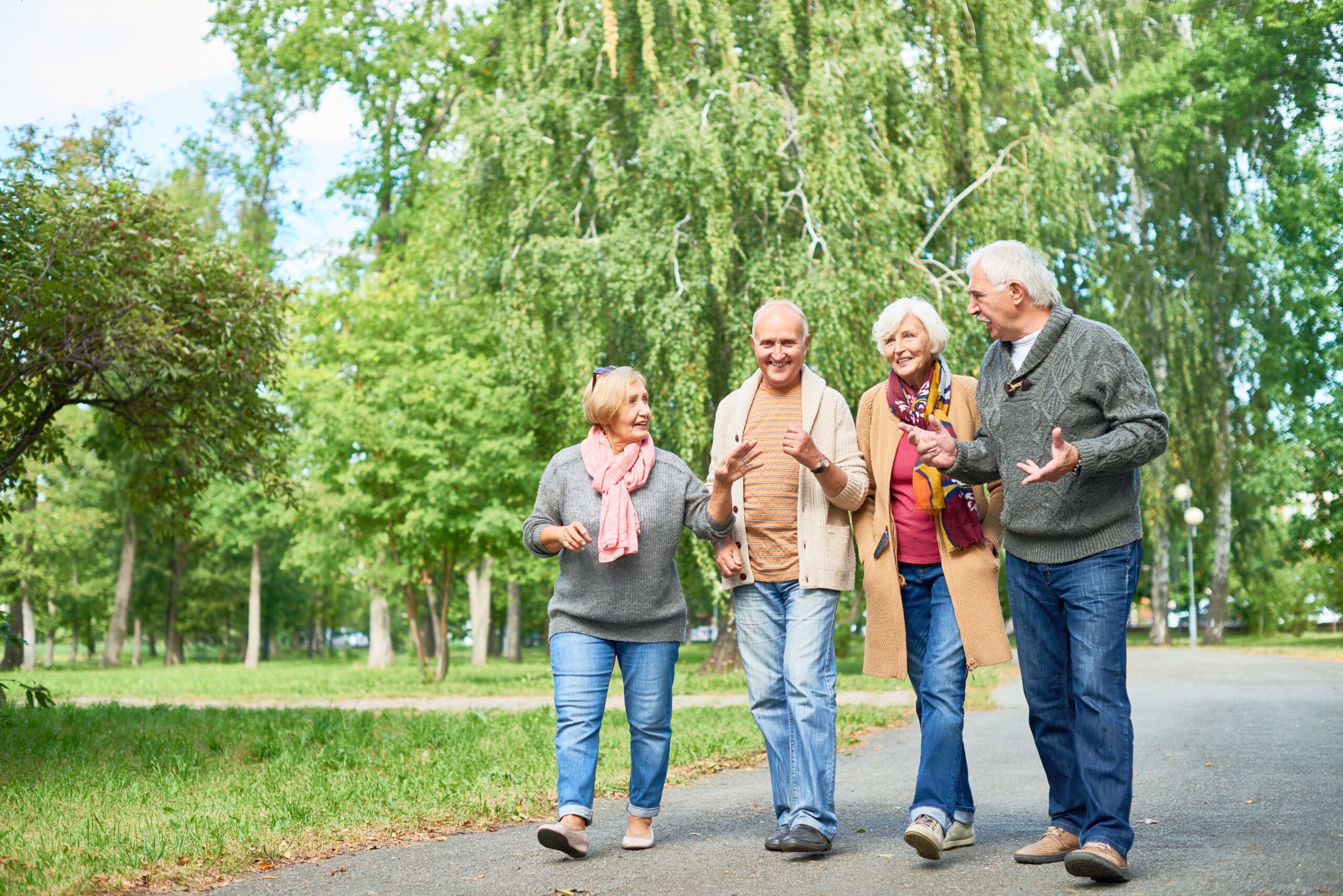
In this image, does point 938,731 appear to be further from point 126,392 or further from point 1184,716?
point 126,392

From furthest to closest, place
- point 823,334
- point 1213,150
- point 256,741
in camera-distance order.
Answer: point 1213,150, point 823,334, point 256,741

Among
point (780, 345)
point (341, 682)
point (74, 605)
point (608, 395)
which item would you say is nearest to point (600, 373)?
point (608, 395)

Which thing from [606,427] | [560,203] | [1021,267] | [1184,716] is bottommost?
[1184,716]

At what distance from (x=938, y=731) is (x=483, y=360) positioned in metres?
15.6

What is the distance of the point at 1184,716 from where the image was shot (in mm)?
10477

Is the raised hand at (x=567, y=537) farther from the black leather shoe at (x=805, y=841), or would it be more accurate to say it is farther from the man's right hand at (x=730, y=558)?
the black leather shoe at (x=805, y=841)

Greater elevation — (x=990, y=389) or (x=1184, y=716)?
(x=990, y=389)

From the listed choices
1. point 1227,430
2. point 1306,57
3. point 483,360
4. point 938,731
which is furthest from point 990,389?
point 1227,430

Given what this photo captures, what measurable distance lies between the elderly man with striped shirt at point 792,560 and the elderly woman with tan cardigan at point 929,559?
0.47 ft

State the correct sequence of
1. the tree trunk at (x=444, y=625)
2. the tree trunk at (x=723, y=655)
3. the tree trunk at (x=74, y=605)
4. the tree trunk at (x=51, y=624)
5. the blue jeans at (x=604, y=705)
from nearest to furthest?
the blue jeans at (x=604, y=705) → the tree trunk at (x=723, y=655) → the tree trunk at (x=444, y=625) → the tree trunk at (x=74, y=605) → the tree trunk at (x=51, y=624)

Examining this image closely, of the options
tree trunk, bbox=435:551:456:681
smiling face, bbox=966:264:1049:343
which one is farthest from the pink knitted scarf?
tree trunk, bbox=435:551:456:681

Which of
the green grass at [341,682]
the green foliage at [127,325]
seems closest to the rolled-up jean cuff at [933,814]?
the green foliage at [127,325]

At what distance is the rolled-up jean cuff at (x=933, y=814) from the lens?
14.8ft

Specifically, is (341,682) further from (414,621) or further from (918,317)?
(918,317)
